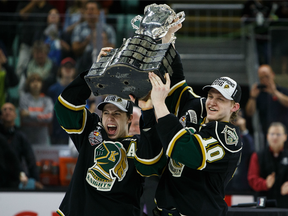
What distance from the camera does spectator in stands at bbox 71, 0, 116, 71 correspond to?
191 inches

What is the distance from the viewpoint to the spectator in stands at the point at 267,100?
4.94 meters

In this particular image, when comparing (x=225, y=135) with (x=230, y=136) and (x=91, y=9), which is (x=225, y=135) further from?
(x=91, y=9)

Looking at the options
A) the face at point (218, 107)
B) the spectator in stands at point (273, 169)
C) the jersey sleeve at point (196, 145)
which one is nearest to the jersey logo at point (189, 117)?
the face at point (218, 107)

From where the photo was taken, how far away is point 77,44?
16.1ft

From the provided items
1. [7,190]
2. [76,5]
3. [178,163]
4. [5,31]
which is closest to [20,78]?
[5,31]

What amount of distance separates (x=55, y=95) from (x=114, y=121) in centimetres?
218

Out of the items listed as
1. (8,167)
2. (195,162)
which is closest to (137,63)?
(195,162)

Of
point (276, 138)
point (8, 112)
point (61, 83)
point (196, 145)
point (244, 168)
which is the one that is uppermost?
point (196, 145)

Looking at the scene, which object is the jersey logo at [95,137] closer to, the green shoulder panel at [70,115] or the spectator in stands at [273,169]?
the green shoulder panel at [70,115]

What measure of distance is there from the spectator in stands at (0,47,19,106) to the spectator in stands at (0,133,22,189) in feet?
1.86

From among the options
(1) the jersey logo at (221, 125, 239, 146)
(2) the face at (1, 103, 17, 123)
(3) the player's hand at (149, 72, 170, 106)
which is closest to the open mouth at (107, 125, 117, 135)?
(3) the player's hand at (149, 72, 170, 106)

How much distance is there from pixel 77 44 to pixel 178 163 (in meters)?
2.81

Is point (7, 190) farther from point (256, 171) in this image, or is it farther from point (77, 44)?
point (256, 171)

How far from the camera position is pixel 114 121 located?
2836 mm
